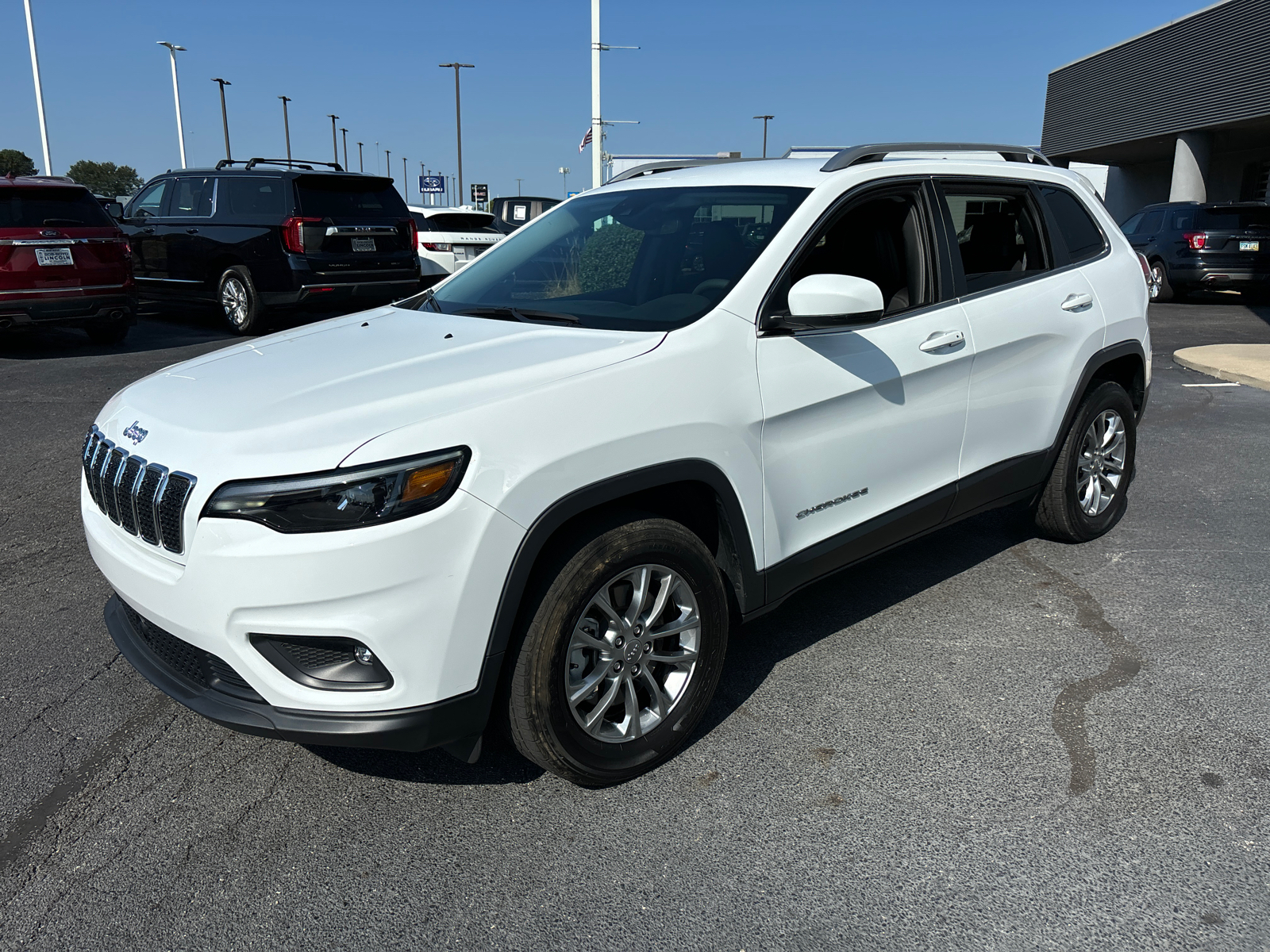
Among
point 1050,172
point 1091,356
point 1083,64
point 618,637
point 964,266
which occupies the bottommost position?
point 618,637

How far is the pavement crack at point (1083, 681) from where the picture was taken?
298cm

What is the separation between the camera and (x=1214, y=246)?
51.6 feet

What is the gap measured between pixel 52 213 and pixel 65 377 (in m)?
2.01

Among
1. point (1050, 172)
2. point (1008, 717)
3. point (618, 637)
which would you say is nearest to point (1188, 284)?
point (1050, 172)

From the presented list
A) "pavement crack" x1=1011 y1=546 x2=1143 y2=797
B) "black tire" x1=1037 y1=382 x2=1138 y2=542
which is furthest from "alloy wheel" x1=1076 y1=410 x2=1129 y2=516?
"pavement crack" x1=1011 y1=546 x2=1143 y2=797

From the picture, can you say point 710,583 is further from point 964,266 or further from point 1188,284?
point 1188,284

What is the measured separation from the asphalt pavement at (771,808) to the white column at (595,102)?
19.2 metres

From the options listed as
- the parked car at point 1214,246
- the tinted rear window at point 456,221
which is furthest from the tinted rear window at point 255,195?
the parked car at point 1214,246

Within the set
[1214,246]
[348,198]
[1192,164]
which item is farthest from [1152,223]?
[348,198]

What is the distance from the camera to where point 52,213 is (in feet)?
33.6

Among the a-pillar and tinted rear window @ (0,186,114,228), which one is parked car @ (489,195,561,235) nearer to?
tinted rear window @ (0,186,114,228)

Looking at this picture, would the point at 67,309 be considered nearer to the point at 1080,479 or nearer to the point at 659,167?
the point at 659,167

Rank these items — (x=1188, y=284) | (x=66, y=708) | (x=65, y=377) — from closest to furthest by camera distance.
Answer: (x=66, y=708), (x=65, y=377), (x=1188, y=284)

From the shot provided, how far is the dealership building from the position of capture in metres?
22.6
